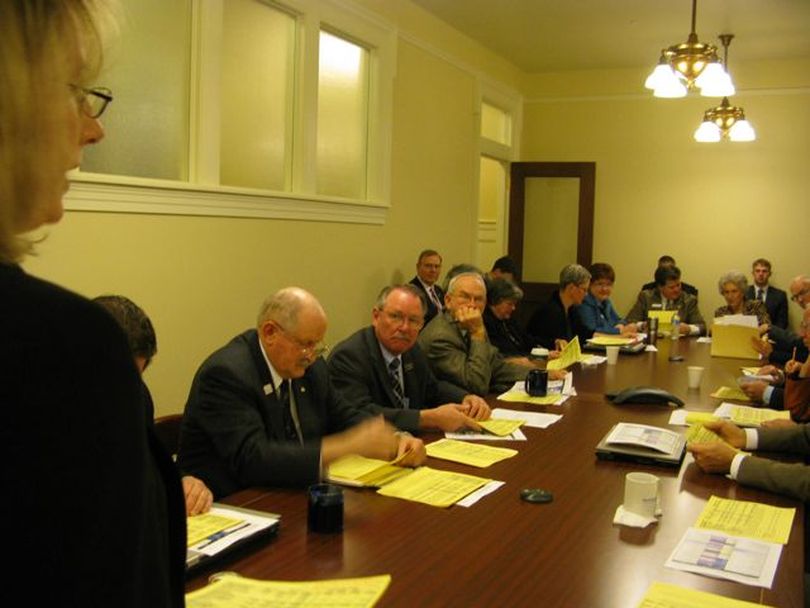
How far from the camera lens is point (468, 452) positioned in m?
2.48

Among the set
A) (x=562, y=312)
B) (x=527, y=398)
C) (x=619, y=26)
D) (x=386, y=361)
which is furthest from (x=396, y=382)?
(x=619, y=26)

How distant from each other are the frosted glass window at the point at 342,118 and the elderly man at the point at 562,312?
5.34 ft

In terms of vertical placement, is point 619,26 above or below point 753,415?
above

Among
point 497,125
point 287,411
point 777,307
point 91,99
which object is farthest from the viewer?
point 497,125

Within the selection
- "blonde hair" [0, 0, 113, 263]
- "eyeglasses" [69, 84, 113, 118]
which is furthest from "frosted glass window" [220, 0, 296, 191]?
"blonde hair" [0, 0, 113, 263]

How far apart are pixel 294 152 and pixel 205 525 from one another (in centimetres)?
380

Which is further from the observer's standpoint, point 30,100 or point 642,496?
point 642,496

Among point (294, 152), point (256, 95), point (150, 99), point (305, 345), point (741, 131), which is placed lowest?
point (305, 345)

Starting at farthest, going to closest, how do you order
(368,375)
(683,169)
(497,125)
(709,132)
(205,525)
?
1. (497,125)
2. (683,169)
3. (709,132)
4. (368,375)
5. (205,525)

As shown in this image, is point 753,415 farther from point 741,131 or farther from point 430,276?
point 741,131

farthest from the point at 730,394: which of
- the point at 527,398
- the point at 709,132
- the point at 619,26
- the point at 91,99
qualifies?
the point at 619,26

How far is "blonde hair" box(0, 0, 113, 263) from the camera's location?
22.7 inches

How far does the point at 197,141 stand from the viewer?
4316 mm

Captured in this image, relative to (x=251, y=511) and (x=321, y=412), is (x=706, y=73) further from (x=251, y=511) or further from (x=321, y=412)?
(x=251, y=511)
